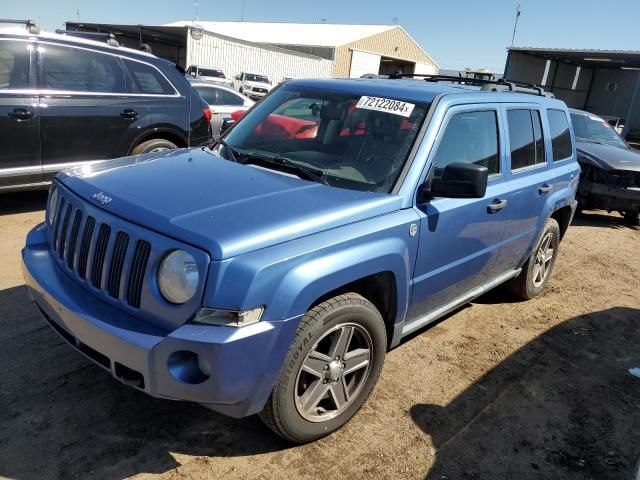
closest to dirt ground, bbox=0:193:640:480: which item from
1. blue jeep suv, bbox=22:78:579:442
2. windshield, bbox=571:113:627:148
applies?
blue jeep suv, bbox=22:78:579:442

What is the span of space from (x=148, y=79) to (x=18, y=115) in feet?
5.28

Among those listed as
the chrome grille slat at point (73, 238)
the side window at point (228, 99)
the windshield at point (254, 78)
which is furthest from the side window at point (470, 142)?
the windshield at point (254, 78)

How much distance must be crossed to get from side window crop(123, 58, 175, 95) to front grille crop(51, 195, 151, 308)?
399cm

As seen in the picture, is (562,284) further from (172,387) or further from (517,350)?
(172,387)

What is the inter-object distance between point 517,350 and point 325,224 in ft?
8.09

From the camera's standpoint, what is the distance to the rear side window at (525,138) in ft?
13.4

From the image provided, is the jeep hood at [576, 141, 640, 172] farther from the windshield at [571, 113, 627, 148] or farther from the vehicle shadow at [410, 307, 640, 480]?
the vehicle shadow at [410, 307, 640, 480]

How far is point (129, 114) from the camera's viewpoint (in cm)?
625

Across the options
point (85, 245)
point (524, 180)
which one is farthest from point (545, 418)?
point (85, 245)

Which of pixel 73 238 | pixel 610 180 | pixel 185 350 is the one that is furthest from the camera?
pixel 610 180

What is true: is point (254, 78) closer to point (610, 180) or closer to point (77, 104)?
point (610, 180)

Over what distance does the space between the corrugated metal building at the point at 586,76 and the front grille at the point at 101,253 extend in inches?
1108

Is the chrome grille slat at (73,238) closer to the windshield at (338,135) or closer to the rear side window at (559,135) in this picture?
the windshield at (338,135)

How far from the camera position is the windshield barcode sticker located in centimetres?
334
